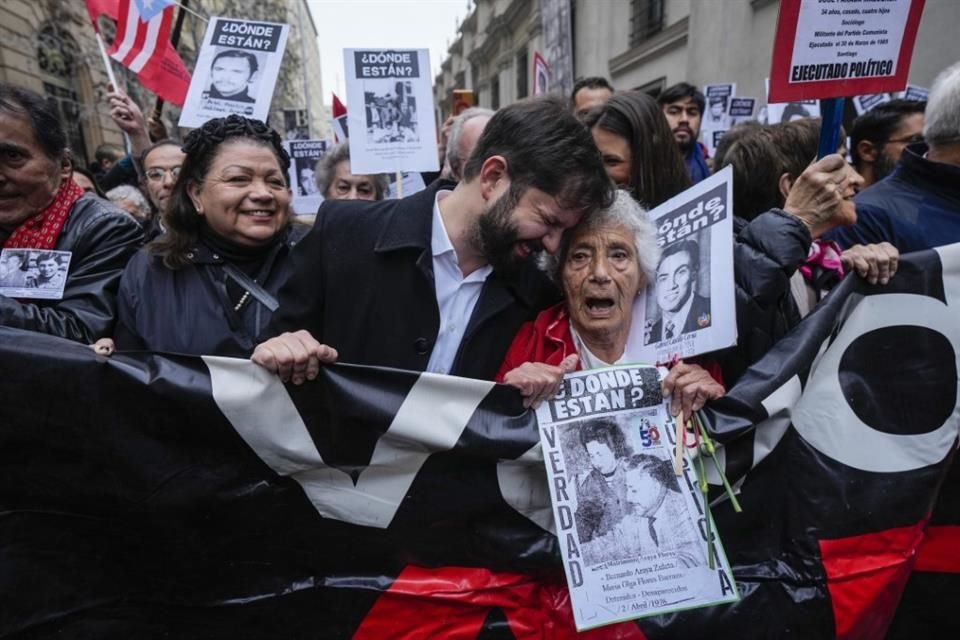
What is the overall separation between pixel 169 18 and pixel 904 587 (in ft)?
16.5

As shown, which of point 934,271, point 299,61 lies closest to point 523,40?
point 299,61

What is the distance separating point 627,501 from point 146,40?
14.4 feet

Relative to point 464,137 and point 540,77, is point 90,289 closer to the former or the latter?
point 464,137

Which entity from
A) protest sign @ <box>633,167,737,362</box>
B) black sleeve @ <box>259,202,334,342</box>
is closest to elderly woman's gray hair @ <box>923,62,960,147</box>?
protest sign @ <box>633,167,737,362</box>

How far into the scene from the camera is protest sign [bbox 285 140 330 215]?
16.8ft

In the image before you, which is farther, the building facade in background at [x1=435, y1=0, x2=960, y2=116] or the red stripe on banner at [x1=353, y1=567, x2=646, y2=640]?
the building facade in background at [x1=435, y1=0, x2=960, y2=116]

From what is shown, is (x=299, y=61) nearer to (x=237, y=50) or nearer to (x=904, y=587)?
(x=237, y=50)

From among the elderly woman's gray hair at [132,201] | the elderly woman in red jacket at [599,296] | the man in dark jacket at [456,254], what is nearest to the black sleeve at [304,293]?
the man in dark jacket at [456,254]

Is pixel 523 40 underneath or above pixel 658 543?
above

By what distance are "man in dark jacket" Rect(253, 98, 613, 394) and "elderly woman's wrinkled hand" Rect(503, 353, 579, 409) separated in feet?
0.80

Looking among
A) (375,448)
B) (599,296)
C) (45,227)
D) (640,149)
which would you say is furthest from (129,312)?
(640,149)

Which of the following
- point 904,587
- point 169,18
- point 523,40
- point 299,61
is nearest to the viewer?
point 904,587

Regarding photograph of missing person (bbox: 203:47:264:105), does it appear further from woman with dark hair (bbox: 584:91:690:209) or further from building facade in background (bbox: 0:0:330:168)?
building facade in background (bbox: 0:0:330:168)

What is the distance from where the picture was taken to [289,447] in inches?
59.6
